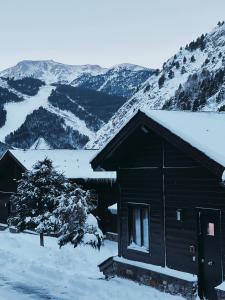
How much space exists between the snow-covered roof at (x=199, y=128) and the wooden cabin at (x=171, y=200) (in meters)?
0.02

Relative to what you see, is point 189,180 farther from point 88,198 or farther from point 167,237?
point 88,198

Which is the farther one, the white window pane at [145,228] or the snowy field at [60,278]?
the white window pane at [145,228]

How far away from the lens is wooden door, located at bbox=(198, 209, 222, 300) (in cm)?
1223

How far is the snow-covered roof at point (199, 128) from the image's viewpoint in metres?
11.7

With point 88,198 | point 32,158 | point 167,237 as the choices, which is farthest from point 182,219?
point 32,158

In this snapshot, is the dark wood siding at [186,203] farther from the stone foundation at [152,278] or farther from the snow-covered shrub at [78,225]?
the snow-covered shrub at [78,225]

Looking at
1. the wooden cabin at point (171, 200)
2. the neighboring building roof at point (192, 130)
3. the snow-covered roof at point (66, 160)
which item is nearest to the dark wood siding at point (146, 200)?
the wooden cabin at point (171, 200)

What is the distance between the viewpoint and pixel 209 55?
134000 mm

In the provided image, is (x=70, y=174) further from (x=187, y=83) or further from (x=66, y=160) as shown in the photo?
(x=187, y=83)

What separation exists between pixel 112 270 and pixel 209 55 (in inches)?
4881

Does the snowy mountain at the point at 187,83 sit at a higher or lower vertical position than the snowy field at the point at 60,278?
higher

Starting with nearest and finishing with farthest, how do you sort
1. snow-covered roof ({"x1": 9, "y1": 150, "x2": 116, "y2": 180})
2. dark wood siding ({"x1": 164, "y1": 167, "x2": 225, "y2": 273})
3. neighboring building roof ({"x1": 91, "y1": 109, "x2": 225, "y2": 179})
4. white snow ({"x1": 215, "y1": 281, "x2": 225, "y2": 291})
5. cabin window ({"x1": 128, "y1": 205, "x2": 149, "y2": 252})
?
white snow ({"x1": 215, "y1": 281, "x2": 225, "y2": 291})
neighboring building roof ({"x1": 91, "y1": 109, "x2": 225, "y2": 179})
dark wood siding ({"x1": 164, "y1": 167, "x2": 225, "y2": 273})
cabin window ({"x1": 128, "y1": 205, "x2": 149, "y2": 252})
snow-covered roof ({"x1": 9, "y1": 150, "x2": 116, "y2": 180})

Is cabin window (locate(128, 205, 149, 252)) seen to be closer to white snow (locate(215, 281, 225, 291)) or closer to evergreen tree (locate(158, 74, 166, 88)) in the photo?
white snow (locate(215, 281, 225, 291))

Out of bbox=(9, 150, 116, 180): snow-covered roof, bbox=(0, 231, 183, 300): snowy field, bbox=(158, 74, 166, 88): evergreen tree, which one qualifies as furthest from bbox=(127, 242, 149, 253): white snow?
bbox=(158, 74, 166, 88): evergreen tree
